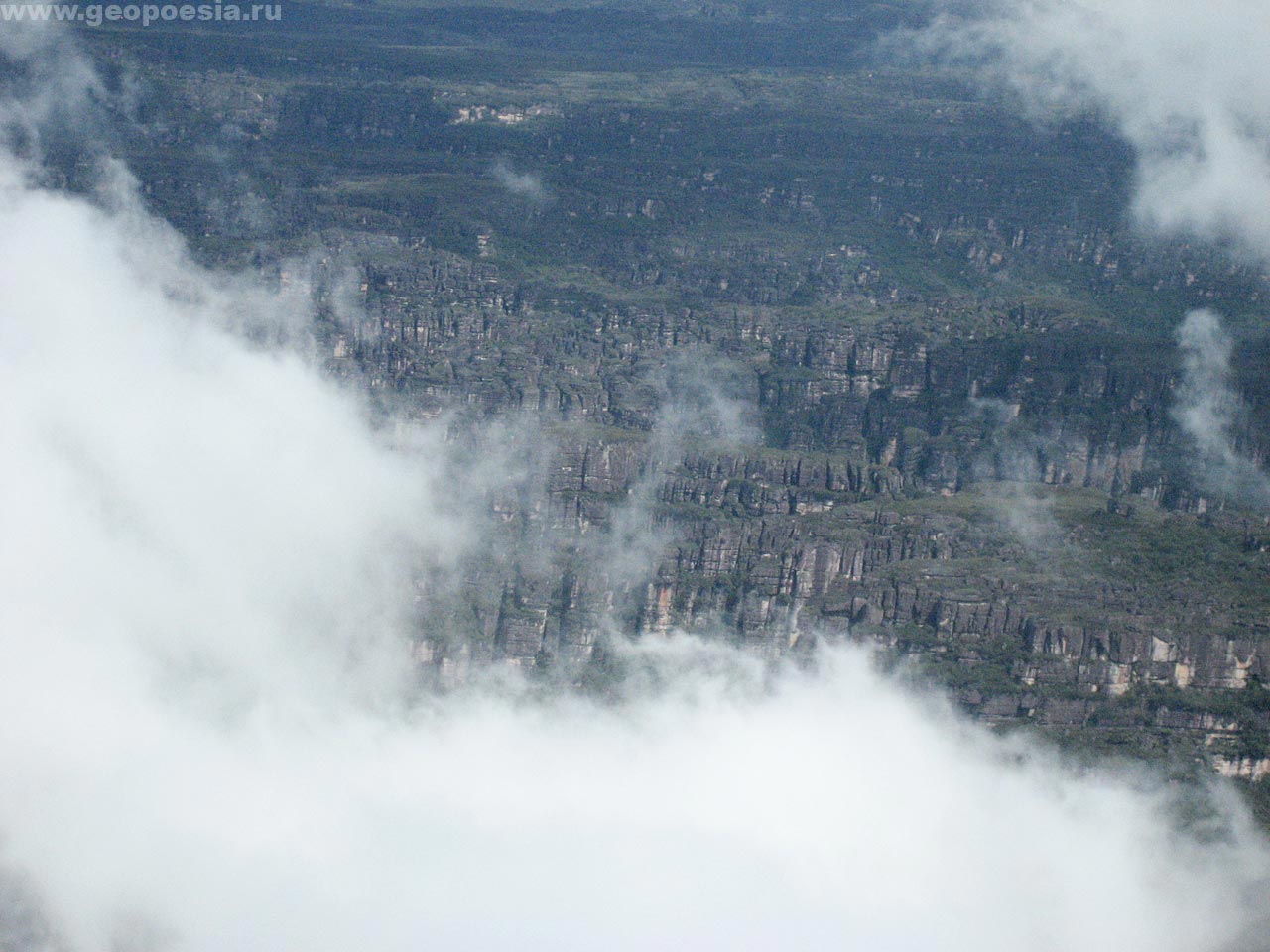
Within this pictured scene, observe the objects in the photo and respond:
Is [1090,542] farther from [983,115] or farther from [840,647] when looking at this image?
[983,115]

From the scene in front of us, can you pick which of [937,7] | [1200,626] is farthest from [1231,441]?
[937,7]

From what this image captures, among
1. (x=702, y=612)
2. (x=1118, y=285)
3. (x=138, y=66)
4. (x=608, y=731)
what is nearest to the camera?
(x=608, y=731)

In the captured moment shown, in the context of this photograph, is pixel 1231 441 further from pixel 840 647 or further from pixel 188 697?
pixel 188 697

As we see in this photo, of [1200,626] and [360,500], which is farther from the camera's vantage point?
[360,500]

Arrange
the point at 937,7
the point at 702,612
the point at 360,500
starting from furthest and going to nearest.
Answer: the point at 937,7, the point at 360,500, the point at 702,612

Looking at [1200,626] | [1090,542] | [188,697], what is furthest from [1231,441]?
[188,697]

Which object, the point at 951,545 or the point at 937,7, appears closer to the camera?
the point at 951,545

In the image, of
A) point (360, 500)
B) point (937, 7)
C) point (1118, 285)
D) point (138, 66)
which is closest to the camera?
point (360, 500)

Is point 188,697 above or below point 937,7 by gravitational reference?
below

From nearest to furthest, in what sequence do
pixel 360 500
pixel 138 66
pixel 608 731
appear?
pixel 608 731 < pixel 360 500 < pixel 138 66
